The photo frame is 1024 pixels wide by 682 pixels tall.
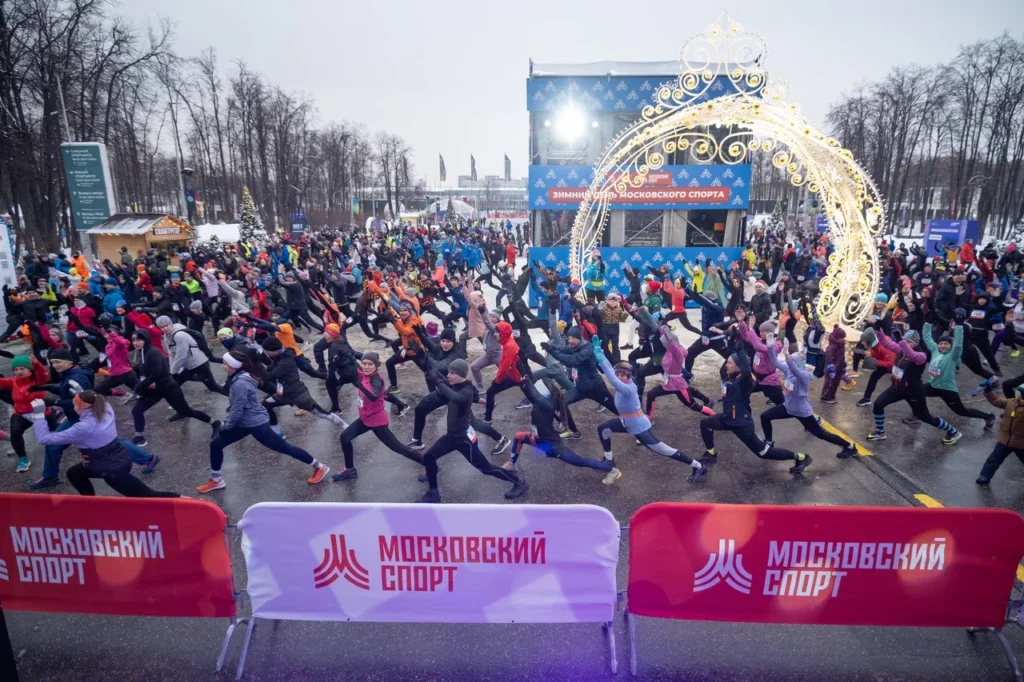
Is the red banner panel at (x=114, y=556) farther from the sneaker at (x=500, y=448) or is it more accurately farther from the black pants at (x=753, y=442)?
the black pants at (x=753, y=442)

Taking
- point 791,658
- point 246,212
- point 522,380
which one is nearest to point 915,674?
point 791,658

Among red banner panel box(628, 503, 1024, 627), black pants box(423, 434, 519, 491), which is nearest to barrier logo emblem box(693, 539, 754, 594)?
red banner panel box(628, 503, 1024, 627)

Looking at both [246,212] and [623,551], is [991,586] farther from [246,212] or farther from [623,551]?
[246,212]

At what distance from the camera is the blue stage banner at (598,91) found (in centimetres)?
1753

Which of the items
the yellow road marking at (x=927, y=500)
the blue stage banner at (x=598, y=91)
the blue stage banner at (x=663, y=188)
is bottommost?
the yellow road marking at (x=927, y=500)

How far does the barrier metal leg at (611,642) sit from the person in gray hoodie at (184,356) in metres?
6.22

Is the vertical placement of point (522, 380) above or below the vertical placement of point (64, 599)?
above

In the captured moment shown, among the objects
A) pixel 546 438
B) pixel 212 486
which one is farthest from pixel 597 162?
pixel 212 486

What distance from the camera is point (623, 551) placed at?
5.25m

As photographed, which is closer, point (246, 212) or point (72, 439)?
point (72, 439)

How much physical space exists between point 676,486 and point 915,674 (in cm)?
286

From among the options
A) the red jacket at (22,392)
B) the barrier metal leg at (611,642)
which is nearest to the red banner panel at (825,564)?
the barrier metal leg at (611,642)

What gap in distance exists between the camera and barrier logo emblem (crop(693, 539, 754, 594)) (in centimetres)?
388

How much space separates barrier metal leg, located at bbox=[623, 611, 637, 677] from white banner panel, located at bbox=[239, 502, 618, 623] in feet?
0.59
